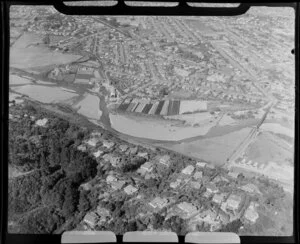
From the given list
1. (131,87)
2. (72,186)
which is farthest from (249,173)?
(72,186)

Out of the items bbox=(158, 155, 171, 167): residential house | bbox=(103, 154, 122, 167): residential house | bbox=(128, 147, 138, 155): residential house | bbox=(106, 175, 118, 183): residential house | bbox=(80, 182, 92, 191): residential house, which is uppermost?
bbox=(128, 147, 138, 155): residential house

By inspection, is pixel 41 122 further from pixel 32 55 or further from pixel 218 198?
pixel 218 198

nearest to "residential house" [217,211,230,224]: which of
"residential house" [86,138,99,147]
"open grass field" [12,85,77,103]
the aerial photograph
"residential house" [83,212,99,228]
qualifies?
the aerial photograph

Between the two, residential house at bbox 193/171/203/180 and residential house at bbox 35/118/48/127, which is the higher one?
residential house at bbox 35/118/48/127

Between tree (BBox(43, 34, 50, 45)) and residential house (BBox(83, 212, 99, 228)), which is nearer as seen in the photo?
residential house (BBox(83, 212, 99, 228))

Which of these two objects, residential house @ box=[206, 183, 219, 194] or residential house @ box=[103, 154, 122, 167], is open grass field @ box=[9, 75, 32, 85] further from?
residential house @ box=[206, 183, 219, 194]

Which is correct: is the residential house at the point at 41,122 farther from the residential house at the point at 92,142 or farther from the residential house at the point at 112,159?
the residential house at the point at 112,159

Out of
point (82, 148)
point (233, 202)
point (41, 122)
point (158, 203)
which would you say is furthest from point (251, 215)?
point (41, 122)

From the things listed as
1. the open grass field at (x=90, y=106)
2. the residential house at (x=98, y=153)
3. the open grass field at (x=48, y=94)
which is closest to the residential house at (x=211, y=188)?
the residential house at (x=98, y=153)
